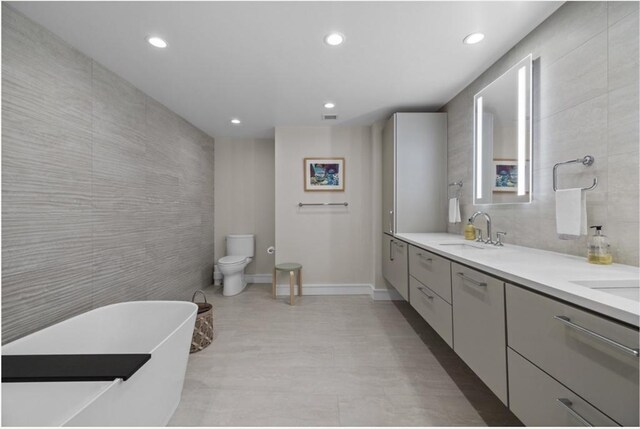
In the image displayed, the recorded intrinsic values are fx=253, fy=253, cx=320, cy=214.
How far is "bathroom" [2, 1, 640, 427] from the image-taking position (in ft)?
3.42

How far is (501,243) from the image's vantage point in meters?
1.88

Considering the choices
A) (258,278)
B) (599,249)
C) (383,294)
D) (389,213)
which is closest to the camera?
(599,249)

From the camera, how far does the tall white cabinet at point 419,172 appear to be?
271 cm

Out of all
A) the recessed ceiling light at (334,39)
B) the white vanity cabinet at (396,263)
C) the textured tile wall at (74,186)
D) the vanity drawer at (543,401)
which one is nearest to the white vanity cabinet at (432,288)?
the white vanity cabinet at (396,263)

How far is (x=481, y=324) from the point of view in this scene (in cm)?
122

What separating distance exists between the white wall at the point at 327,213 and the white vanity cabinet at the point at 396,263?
0.36 metres

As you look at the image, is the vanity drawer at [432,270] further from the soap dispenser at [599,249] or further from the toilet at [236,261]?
the toilet at [236,261]

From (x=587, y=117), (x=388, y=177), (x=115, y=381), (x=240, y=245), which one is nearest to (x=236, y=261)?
(x=240, y=245)

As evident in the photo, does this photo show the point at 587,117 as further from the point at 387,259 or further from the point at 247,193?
the point at 247,193

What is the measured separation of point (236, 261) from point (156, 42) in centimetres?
246

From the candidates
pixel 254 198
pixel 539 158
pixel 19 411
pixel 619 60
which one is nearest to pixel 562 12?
pixel 619 60

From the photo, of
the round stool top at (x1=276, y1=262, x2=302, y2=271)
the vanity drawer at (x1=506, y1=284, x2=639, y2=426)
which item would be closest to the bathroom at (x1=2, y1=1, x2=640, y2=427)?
the vanity drawer at (x1=506, y1=284, x2=639, y2=426)

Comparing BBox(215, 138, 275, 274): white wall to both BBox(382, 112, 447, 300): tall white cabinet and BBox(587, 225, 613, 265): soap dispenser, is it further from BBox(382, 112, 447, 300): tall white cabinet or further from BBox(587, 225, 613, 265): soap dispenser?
BBox(587, 225, 613, 265): soap dispenser

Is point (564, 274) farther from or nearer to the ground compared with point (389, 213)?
nearer to the ground
